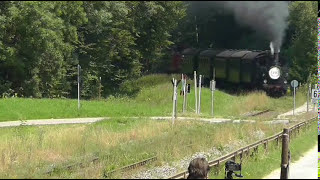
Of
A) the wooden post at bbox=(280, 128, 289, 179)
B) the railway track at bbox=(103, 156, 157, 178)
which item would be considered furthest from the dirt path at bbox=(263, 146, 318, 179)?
the railway track at bbox=(103, 156, 157, 178)

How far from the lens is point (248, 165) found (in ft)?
39.0

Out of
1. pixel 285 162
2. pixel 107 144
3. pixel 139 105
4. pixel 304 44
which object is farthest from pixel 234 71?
pixel 304 44

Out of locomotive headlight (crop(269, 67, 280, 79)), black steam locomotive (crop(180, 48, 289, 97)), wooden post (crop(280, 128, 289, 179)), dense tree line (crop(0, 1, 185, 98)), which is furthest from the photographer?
locomotive headlight (crop(269, 67, 280, 79))

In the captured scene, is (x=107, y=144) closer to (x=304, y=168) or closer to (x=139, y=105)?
(x=304, y=168)

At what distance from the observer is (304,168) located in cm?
1257

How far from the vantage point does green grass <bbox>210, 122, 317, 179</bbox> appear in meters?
11.0

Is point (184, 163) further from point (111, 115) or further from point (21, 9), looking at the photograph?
point (21, 9)

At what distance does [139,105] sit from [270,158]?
630 inches

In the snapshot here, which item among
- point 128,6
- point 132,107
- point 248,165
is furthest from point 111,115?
point 248,165

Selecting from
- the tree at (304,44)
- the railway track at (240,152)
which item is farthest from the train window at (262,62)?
the railway track at (240,152)

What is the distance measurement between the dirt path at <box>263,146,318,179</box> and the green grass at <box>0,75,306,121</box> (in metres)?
8.03

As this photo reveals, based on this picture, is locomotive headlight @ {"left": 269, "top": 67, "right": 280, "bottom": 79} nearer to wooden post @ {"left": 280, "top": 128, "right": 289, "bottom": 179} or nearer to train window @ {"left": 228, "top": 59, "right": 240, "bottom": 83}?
train window @ {"left": 228, "top": 59, "right": 240, "bottom": 83}

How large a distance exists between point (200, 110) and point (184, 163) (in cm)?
1899

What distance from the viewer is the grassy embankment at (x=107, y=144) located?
12.5m
